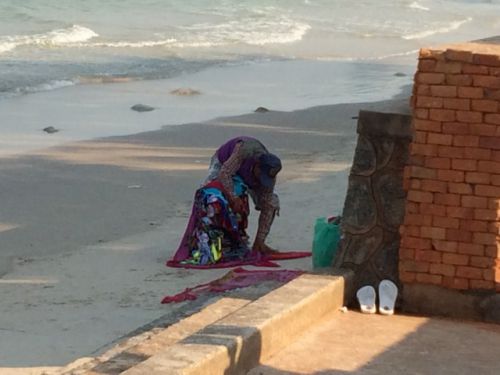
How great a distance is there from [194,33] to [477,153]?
23.0m

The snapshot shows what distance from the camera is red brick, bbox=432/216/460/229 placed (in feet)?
23.0

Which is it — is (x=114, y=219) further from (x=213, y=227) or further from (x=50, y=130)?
(x=50, y=130)

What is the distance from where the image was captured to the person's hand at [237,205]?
9219mm

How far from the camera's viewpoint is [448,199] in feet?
22.9

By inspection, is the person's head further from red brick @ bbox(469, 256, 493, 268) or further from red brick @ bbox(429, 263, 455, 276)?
red brick @ bbox(469, 256, 493, 268)

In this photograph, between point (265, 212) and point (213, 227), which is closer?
point (213, 227)

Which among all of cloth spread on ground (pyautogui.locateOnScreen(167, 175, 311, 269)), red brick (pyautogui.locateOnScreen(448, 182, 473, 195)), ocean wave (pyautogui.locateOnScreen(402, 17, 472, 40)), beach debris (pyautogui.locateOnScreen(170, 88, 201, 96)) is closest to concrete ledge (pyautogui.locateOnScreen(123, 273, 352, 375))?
red brick (pyautogui.locateOnScreen(448, 182, 473, 195))

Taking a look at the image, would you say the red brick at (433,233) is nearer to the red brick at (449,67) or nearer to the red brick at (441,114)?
the red brick at (441,114)

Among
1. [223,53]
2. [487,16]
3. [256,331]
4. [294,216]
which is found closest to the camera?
[256,331]

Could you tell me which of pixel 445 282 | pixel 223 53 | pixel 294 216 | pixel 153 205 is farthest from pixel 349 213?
pixel 223 53

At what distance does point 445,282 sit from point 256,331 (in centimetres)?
142

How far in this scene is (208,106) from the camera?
18.2m

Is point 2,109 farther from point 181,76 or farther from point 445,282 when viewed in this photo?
point 445,282

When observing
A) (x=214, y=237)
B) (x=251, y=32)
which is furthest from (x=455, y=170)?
(x=251, y=32)
